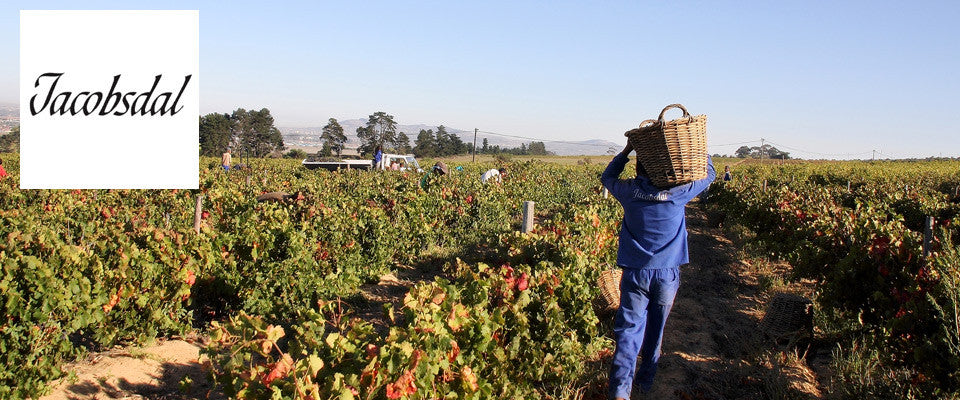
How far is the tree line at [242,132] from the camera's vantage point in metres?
52.4

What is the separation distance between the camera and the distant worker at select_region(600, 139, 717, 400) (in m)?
3.43

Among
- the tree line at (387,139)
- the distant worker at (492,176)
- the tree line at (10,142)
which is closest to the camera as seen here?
the distant worker at (492,176)

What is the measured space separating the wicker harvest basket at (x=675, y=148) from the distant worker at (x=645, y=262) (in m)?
0.11

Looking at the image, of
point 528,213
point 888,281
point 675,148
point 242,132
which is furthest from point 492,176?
point 242,132

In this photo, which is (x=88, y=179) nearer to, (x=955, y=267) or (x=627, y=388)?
(x=627, y=388)

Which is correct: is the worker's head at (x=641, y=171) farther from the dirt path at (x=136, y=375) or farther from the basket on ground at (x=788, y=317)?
the dirt path at (x=136, y=375)

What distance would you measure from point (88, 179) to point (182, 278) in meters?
2.14

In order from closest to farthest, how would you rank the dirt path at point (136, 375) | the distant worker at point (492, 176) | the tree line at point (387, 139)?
the dirt path at point (136, 375) → the distant worker at point (492, 176) → the tree line at point (387, 139)

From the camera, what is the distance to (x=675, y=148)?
3.30 metres

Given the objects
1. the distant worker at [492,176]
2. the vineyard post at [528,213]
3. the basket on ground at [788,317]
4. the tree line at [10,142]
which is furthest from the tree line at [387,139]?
the basket on ground at [788,317]

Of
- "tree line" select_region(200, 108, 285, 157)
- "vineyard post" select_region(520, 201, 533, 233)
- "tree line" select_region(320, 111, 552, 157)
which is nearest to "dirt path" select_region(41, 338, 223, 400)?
"vineyard post" select_region(520, 201, 533, 233)

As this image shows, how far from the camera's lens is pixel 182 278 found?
15.0 ft

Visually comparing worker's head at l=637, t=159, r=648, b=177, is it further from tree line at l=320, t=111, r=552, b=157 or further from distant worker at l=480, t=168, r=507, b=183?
tree line at l=320, t=111, r=552, b=157

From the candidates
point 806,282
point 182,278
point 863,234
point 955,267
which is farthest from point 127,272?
point 806,282
